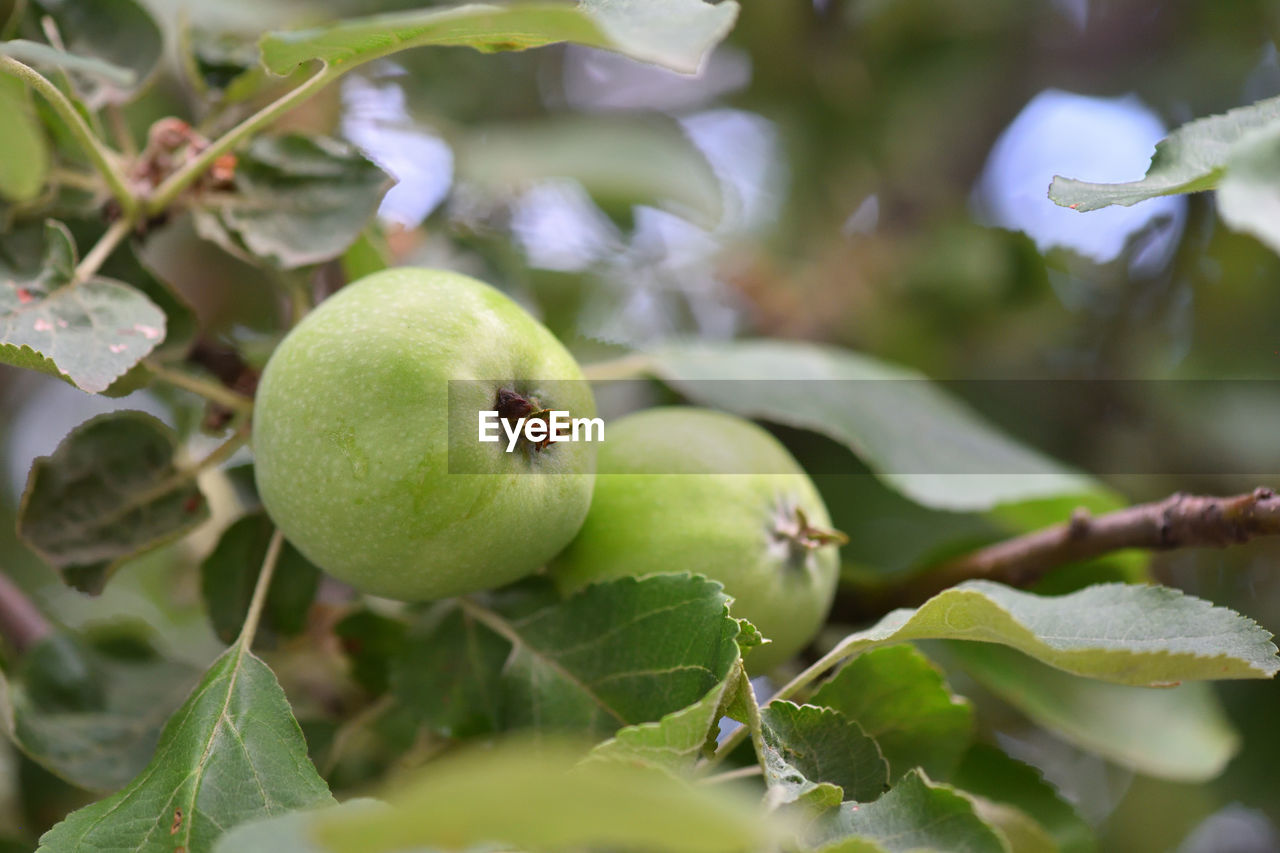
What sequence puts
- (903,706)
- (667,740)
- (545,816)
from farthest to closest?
(903,706) → (667,740) → (545,816)

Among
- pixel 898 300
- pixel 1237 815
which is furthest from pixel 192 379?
pixel 1237 815

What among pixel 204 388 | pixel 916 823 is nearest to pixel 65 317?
pixel 204 388

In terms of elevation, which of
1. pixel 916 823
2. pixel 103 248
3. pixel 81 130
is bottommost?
pixel 916 823

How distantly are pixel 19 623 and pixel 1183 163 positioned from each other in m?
1.24

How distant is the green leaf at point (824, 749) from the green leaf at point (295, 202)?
2.00 ft

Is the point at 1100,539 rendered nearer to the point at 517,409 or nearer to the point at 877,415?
the point at 877,415

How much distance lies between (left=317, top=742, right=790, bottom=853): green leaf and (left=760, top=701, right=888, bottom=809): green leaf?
292mm

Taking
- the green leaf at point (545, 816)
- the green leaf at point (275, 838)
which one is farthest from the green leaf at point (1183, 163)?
the green leaf at point (275, 838)

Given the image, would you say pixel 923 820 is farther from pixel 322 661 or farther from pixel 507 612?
pixel 322 661

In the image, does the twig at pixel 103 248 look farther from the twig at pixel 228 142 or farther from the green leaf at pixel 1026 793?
the green leaf at pixel 1026 793

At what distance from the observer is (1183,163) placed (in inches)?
28.0

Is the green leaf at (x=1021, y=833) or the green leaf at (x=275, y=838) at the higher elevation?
the green leaf at (x=275, y=838)

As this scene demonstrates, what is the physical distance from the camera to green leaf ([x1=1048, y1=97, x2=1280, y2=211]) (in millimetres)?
684

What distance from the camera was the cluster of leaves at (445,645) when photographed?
0.66 m
